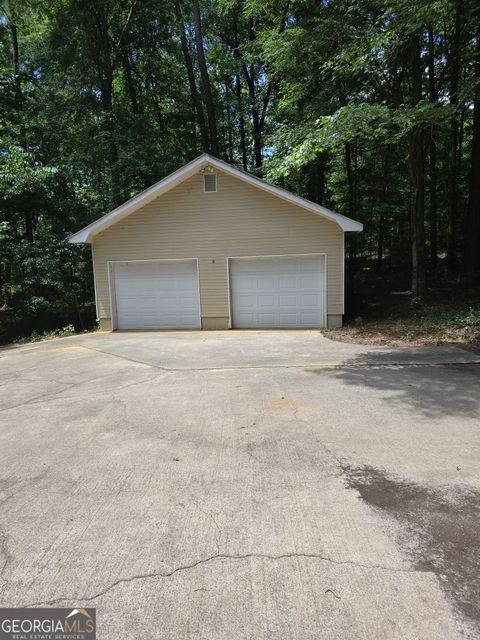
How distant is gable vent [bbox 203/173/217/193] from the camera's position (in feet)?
39.8

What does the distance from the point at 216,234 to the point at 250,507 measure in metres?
10.2

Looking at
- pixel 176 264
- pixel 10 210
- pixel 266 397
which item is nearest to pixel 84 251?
pixel 10 210

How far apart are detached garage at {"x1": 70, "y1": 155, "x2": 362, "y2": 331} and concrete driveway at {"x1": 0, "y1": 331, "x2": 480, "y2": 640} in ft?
20.3

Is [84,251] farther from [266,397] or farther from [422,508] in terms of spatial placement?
[422,508]

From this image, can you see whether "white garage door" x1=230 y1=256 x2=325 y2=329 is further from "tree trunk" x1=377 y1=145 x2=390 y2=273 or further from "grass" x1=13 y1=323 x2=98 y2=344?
"tree trunk" x1=377 y1=145 x2=390 y2=273

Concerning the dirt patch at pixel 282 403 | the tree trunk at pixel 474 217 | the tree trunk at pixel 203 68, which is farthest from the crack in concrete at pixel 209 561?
the tree trunk at pixel 203 68

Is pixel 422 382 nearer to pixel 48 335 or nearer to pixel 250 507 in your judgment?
pixel 250 507

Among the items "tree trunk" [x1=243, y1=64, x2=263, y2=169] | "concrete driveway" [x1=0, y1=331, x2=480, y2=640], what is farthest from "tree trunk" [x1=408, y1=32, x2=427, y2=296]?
"tree trunk" [x1=243, y1=64, x2=263, y2=169]

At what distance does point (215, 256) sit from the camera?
12328 mm

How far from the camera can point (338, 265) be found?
11.6 m

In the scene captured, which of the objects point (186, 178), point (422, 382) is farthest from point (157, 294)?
point (422, 382)

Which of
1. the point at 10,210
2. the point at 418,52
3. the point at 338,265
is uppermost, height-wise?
the point at 418,52

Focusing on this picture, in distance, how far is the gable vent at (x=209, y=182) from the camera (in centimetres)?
1212

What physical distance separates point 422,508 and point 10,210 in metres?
18.5
